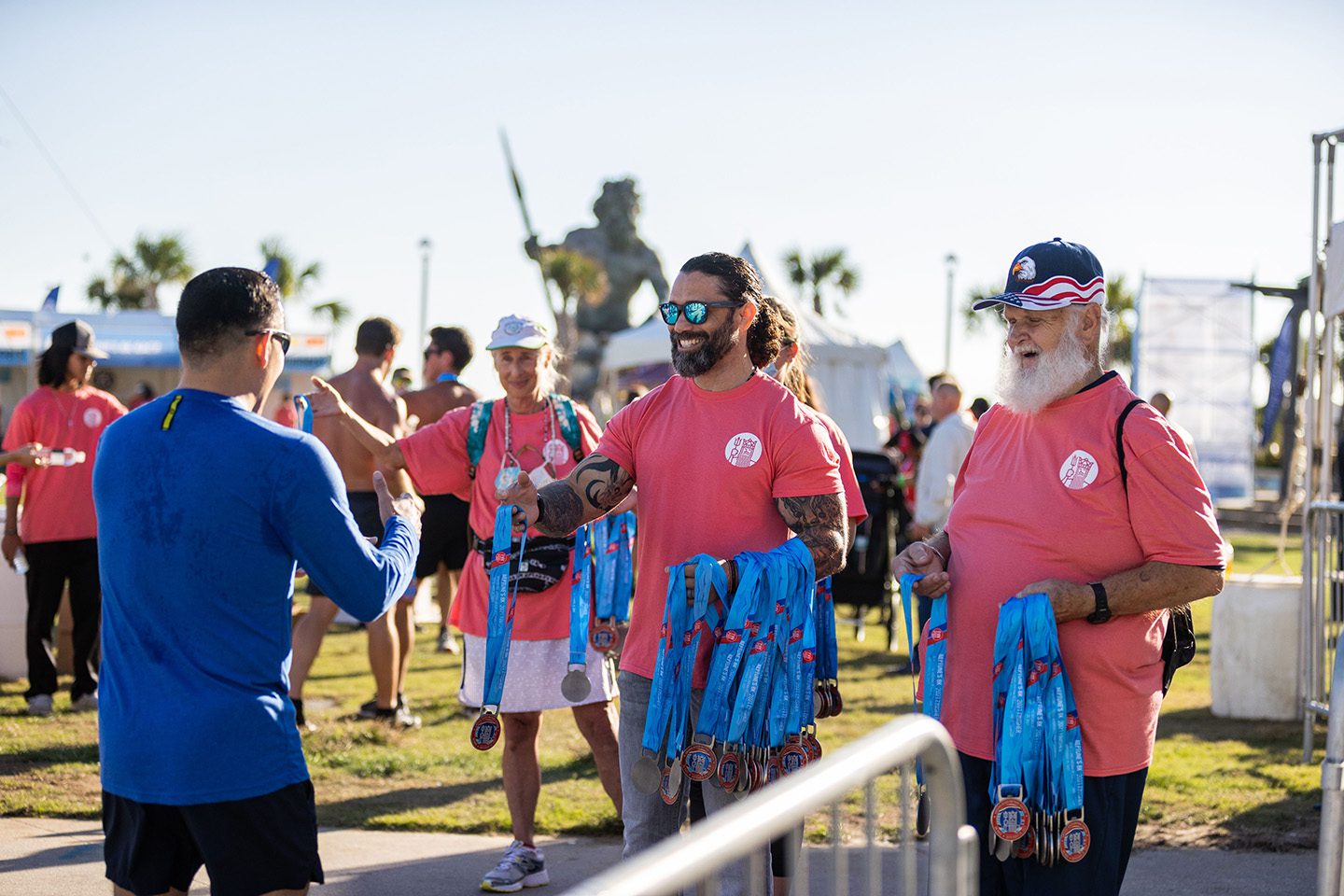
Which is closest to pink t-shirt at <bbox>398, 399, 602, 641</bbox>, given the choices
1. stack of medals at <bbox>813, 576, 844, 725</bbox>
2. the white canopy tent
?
stack of medals at <bbox>813, 576, 844, 725</bbox>

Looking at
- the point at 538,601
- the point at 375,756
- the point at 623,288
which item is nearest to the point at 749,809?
the point at 538,601

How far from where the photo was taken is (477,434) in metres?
5.15

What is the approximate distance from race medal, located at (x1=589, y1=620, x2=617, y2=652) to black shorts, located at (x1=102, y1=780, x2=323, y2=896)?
204 cm

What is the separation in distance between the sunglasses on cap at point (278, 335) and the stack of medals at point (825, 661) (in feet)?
5.51

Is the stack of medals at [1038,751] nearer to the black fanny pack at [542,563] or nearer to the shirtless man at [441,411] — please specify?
the black fanny pack at [542,563]

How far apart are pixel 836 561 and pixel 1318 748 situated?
5.07 metres

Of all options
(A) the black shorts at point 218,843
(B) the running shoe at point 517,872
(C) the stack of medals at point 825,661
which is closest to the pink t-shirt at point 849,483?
(C) the stack of medals at point 825,661

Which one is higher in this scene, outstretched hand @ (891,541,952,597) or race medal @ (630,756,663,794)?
outstretched hand @ (891,541,952,597)

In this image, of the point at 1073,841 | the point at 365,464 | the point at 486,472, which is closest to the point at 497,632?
the point at 486,472

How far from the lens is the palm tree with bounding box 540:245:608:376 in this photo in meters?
36.3

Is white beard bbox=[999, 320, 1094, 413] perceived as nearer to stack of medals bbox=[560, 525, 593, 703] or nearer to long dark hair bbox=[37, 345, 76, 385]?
stack of medals bbox=[560, 525, 593, 703]

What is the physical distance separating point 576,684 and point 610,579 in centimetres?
47

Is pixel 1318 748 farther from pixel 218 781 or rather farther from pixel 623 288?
pixel 623 288

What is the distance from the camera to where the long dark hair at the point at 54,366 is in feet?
25.0
